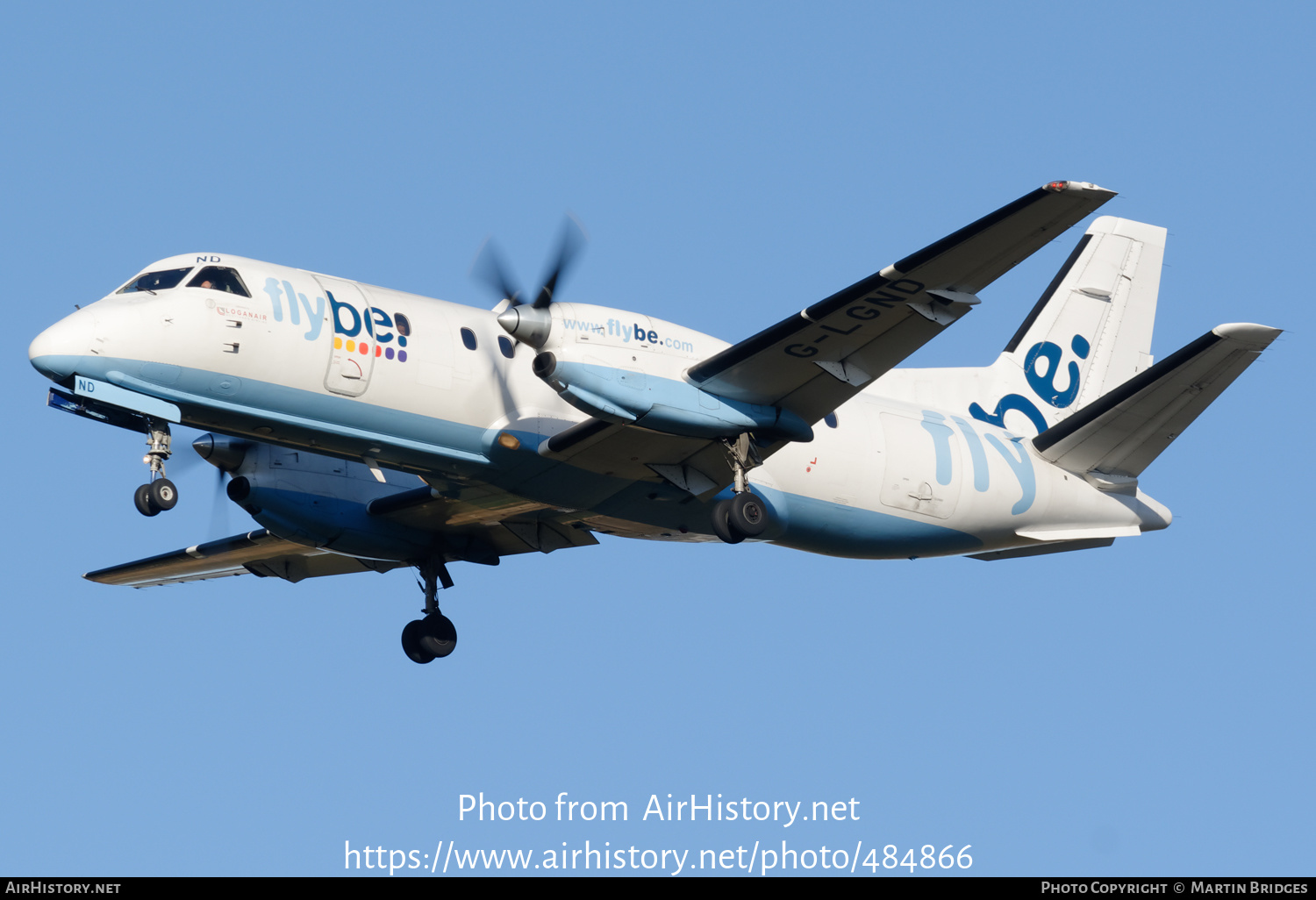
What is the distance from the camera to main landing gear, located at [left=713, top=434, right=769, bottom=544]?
652 inches

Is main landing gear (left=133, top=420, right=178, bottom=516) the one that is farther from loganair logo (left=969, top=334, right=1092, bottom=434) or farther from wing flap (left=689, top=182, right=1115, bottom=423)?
loganair logo (left=969, top=334, right=1092, bottom=434)

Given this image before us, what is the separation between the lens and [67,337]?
1476 centimetres

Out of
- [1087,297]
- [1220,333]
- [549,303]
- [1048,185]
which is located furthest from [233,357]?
[1087,297]

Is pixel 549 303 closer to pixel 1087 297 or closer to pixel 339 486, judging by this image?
pixel 339 486

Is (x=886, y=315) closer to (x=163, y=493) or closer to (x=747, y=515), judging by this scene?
(x=747, y=515)

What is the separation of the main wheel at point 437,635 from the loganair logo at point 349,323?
5302 mm

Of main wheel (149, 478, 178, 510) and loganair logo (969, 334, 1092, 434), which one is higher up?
loganair logo (969, 334, 1092, 434)

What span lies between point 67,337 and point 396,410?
3.11 m

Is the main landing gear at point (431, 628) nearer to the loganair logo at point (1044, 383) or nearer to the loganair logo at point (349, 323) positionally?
the loganair logo at point (349, 323)

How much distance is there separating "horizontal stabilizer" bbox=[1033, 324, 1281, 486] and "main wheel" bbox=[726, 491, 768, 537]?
4941mm

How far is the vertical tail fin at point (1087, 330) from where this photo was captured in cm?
2172

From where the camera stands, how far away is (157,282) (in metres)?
15.4

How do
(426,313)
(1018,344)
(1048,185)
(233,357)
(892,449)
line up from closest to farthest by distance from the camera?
(1048,185), (233,357), (426,313), (892,449), (1018,344)

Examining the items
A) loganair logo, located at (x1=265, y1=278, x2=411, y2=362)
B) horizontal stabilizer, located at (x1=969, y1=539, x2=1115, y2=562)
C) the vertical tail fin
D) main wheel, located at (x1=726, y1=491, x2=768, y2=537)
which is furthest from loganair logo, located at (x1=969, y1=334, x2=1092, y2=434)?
loganair logo, located at (x1=265, y1=278, x2=411, y2=362)
